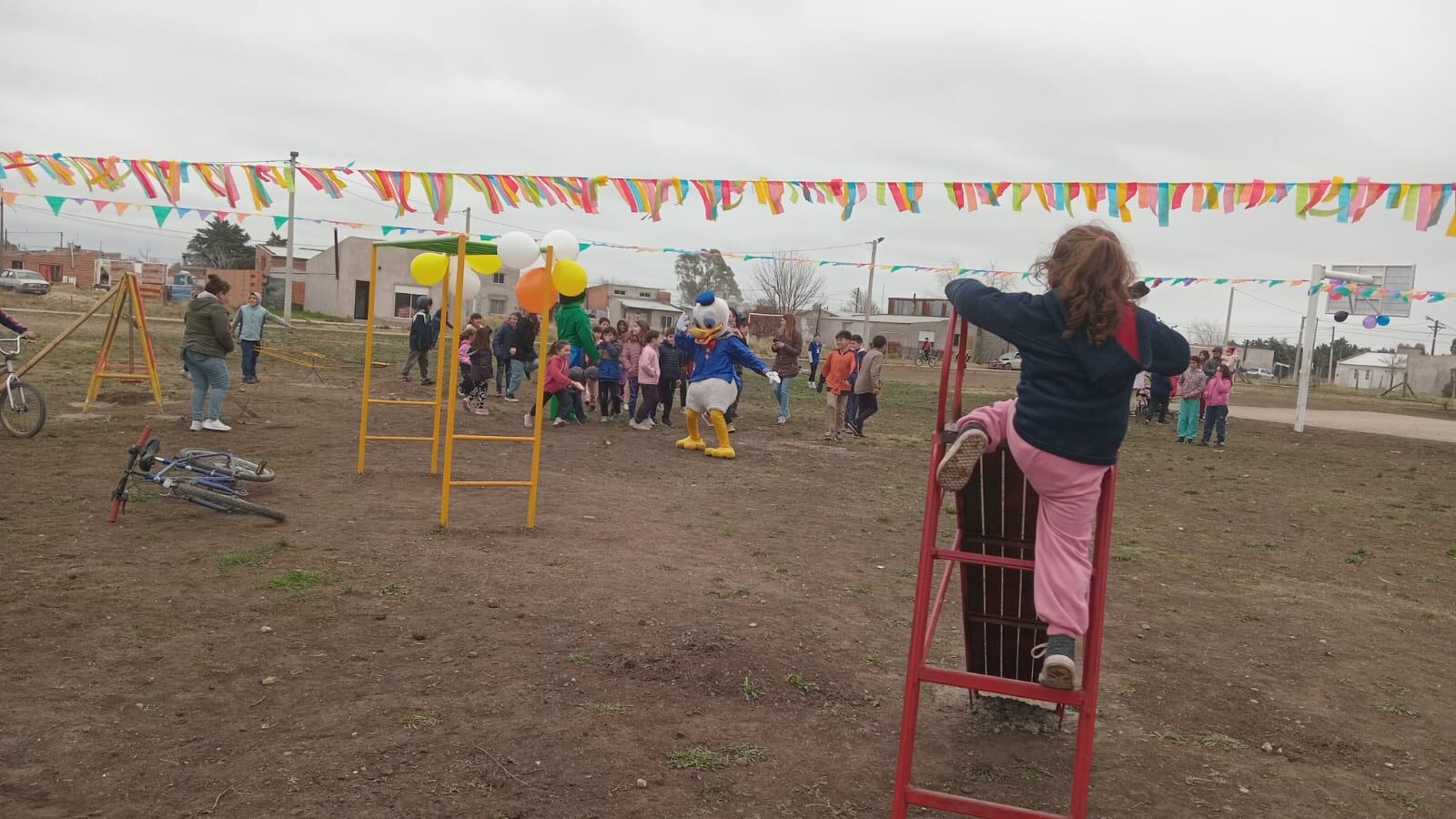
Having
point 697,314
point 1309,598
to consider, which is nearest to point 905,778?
point 1309,598

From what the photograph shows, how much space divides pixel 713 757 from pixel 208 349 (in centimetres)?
937

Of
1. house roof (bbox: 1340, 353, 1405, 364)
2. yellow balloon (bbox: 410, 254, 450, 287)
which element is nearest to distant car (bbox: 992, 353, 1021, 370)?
house roof (bbox: 1340, 353, 1405, 364)

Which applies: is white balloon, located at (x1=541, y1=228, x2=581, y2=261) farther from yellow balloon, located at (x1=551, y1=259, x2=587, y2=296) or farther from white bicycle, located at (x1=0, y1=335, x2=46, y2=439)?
white bicycle, located at (x1=0, y1=335, x2=46, y2=439)

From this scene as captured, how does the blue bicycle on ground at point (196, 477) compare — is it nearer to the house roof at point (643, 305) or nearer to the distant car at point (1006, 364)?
the distant car at point (1006, 364)

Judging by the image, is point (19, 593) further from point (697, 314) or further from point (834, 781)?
point (697, 314)

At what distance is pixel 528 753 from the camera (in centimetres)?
379

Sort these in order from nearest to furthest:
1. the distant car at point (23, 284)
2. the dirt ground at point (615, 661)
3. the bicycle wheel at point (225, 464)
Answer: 1. the dirt ground at point (615, 661)
2. the bicycle wheel at point (225, 464)
3. the distant car at point (23, 284)

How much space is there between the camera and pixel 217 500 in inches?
287

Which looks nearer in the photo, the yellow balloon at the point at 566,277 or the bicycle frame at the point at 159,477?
the bicycle frame at the point at 159,477

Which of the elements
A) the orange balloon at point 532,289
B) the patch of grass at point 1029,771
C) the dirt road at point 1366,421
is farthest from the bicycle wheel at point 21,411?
the dirt road at point 1366,421

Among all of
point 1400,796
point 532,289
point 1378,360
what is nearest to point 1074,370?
point 1400,796

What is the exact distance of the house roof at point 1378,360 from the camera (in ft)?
250

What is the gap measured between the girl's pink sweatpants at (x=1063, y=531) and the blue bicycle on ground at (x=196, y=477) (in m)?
5.79

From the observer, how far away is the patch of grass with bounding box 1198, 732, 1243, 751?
170 inches
